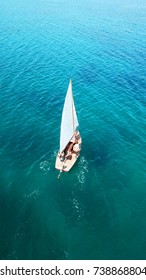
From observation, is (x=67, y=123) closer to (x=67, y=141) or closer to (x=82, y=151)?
(x=67, y=141)

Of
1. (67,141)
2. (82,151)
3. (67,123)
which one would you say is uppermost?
(67,123)

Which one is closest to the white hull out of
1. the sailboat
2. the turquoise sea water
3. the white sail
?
the sailboat

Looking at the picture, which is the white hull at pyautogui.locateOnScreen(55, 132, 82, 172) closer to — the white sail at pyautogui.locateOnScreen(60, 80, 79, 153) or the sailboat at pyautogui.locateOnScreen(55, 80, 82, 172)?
the sailboat at pyautogui.locateOnScreen(55, 80, 82, 172)

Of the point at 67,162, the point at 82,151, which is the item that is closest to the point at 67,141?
the point at 67,162

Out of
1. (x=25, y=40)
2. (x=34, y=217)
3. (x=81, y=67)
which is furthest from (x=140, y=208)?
(x=25, y=40)

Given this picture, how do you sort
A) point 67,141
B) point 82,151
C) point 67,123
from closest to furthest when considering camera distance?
point 67,123
point 67,141
point 82,151
